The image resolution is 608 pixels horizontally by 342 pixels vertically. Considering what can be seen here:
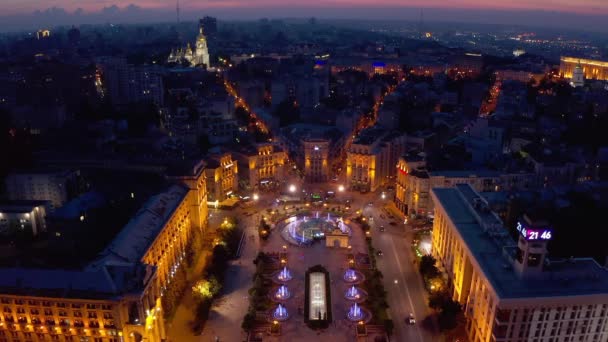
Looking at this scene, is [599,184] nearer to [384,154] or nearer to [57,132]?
[384,154]

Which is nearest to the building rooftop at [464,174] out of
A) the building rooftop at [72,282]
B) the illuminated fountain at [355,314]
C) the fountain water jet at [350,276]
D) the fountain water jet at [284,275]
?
the fountain water jet at [350,276]

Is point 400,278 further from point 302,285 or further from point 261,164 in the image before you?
point 261,164

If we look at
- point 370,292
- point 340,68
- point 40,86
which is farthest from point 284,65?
point 370,292

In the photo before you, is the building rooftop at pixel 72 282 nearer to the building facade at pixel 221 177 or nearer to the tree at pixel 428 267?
the tree at pixel 428 267

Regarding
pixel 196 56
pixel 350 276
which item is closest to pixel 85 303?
pixel 350 276

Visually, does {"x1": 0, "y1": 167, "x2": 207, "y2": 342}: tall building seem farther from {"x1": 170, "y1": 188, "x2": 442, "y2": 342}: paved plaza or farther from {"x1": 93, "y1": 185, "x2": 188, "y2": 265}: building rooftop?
{"x1": 170, "y1": 188, "x2": 442, "y2": 342}: paved plaza

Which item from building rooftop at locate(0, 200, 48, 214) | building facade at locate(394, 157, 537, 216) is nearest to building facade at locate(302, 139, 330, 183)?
building facade at locate(394, 157, 537, 216)
